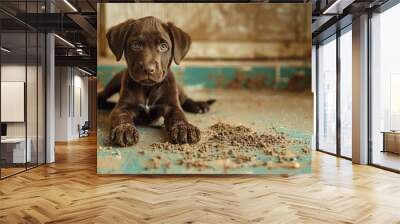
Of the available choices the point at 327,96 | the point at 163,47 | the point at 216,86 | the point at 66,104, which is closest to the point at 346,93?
the point at 327,96

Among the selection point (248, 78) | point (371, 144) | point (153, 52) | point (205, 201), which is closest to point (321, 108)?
point (371, 144)

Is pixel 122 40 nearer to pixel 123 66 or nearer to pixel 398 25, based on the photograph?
pixel 123 66

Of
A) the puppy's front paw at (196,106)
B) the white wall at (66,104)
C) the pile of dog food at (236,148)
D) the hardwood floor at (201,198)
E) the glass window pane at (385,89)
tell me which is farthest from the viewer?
the white wall at (66,104)

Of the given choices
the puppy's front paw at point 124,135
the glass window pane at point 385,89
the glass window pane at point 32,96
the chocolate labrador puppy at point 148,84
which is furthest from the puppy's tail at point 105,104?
the glass window pane at point 385,89

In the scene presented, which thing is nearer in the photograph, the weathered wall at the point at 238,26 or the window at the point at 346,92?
the weathered wall at the point at 238,26

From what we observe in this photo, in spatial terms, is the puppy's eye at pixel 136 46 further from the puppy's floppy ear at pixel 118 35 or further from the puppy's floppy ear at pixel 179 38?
the puppy's floppy ear at pixel 179 38

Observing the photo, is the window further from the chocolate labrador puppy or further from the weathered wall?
the chocolate labrador puppy
